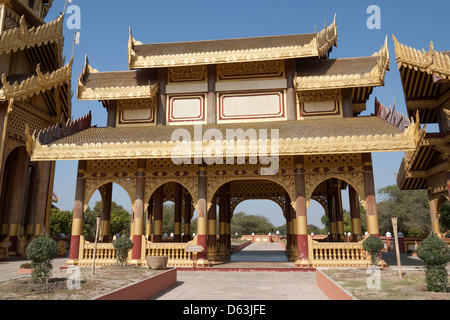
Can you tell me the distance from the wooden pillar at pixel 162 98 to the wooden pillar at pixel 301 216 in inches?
265

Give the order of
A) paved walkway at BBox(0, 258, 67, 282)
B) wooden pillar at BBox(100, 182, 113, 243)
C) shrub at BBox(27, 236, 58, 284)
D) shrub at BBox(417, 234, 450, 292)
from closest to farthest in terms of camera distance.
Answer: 1. shrub at BBox(417, 234, 450, 292)
2. shrub at BBox(27, 236, 58, 284)
3. paved walkway at BBox(0, 258, 67, 282)
4. wooden pillar at BBox(100, 182, 113, 243)

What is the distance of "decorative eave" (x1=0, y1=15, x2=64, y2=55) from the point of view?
1727 cm

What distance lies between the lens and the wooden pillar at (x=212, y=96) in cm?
1566

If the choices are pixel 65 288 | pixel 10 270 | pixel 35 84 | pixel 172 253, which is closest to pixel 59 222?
pixel 35 84

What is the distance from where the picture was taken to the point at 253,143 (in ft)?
40.5

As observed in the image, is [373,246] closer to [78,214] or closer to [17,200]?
[78,214]

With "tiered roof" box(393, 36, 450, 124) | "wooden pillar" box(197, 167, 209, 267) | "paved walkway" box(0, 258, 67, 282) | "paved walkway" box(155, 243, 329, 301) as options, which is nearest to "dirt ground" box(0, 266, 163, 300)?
"paved walkway" box(155, 243, 329, 301)

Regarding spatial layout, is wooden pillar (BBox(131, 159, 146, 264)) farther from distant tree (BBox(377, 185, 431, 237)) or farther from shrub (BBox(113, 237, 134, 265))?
distant tree (BBox(377, 185, 431, 237))

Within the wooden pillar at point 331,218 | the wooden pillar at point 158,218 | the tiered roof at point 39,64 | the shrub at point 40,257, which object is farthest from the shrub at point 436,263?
the tiered roof at point 39,64

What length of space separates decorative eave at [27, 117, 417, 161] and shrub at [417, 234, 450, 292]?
18.8ft

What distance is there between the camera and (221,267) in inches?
523

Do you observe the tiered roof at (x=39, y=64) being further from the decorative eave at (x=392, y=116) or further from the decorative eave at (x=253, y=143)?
the decorative eave at (x=392, y=116)

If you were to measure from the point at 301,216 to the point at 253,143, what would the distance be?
3.46 m

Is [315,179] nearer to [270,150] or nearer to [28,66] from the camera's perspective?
[270,150]
